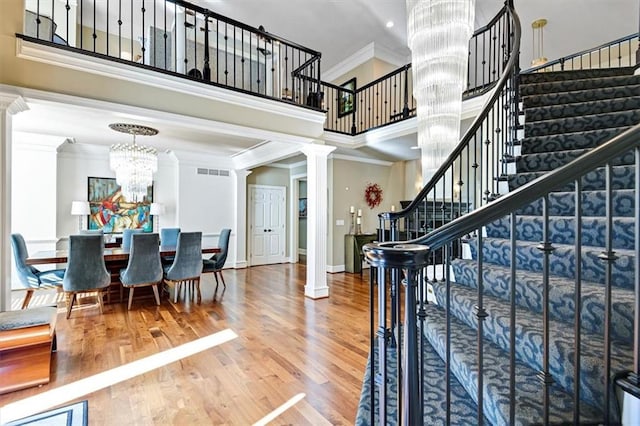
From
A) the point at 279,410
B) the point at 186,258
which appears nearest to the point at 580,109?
the point at 279,410

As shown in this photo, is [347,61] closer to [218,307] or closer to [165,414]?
[218,307]

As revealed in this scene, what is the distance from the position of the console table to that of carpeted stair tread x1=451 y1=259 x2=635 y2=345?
15.6 feet

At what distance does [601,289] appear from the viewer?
1.41m

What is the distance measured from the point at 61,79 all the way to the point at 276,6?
4364 mm

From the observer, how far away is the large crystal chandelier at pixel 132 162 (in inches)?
186

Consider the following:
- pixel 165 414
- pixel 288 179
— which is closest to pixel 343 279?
pixel 288 179

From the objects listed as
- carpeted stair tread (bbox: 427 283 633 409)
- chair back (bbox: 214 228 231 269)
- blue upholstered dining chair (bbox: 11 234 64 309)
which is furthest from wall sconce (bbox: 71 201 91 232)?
carpeted stair tread (bbox: 427 283 633 409)

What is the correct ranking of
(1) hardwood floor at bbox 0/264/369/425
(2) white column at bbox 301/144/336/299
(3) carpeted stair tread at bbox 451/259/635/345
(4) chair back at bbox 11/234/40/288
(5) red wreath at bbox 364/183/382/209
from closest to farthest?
1. (3) carpeted stair tread at bbox 451/259/635/345
2. (1) hardwood floor at bbox 0/264/369/425
3. (4) chair back at bbox 11/234/40/288
4. (2) white column at bbox 301/144/336/299
5. (5) red wreath at bbox 364/183/382/209

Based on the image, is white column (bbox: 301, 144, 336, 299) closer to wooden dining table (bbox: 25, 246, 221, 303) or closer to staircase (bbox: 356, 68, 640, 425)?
wooden dining table (bbox: 25, 246, 221, 303)

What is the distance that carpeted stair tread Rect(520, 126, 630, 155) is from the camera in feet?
8.00

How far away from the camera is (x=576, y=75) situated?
11.5 ft

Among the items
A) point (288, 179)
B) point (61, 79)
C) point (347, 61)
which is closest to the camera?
point (61, 79)

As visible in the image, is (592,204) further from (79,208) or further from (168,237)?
(79,208)

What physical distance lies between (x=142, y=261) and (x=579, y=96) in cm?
550
